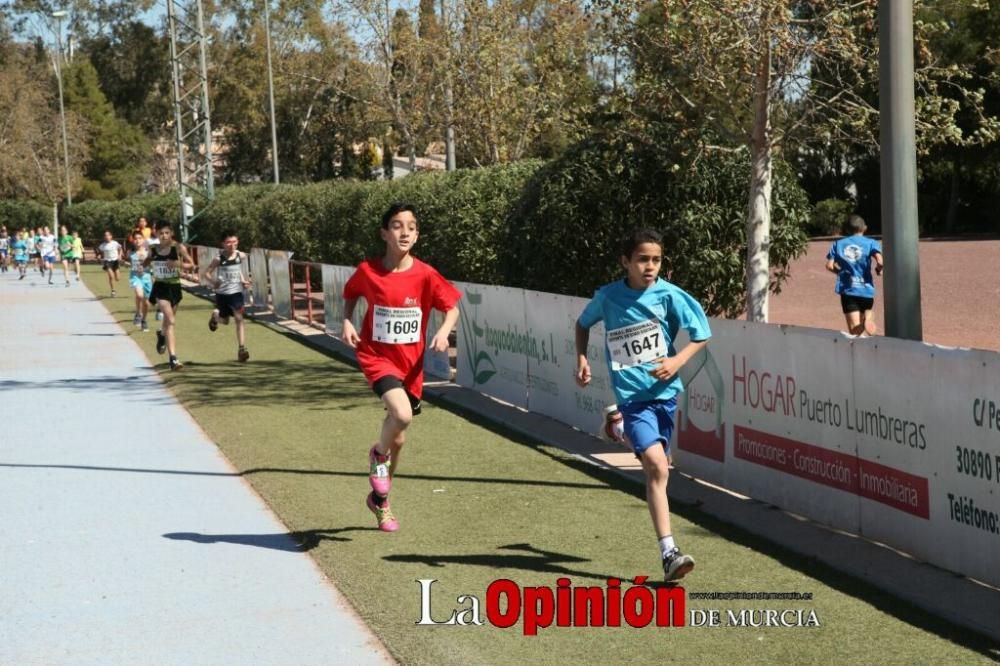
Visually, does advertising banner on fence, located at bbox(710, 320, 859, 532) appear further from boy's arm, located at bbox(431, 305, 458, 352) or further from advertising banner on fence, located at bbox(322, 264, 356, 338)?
advertising banner on fence, located at bbox(322, 264, 356, 338)

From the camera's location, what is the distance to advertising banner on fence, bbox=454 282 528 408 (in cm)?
1434

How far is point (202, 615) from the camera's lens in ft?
22.0

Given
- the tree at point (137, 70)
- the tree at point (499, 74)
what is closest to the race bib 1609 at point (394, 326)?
the tree at point (499, 74)

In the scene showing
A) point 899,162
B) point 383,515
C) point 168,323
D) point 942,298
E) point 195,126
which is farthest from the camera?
point 195,126

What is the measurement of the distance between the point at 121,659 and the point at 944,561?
3919mm

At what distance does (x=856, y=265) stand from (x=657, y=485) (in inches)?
414

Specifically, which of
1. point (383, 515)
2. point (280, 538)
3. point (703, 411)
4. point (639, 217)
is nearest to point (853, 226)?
point (639, 217)

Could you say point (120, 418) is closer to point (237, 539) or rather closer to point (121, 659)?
point (237, 539)

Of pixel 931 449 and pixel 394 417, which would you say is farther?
pixel 394 417

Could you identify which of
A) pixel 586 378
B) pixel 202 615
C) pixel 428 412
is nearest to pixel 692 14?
pixel 428 412

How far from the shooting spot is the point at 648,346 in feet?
23.3

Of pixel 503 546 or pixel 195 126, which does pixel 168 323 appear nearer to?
pixel 503 546

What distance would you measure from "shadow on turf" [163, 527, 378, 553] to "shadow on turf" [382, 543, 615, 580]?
24.6 inches

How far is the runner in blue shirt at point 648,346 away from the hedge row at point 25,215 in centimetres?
8989
